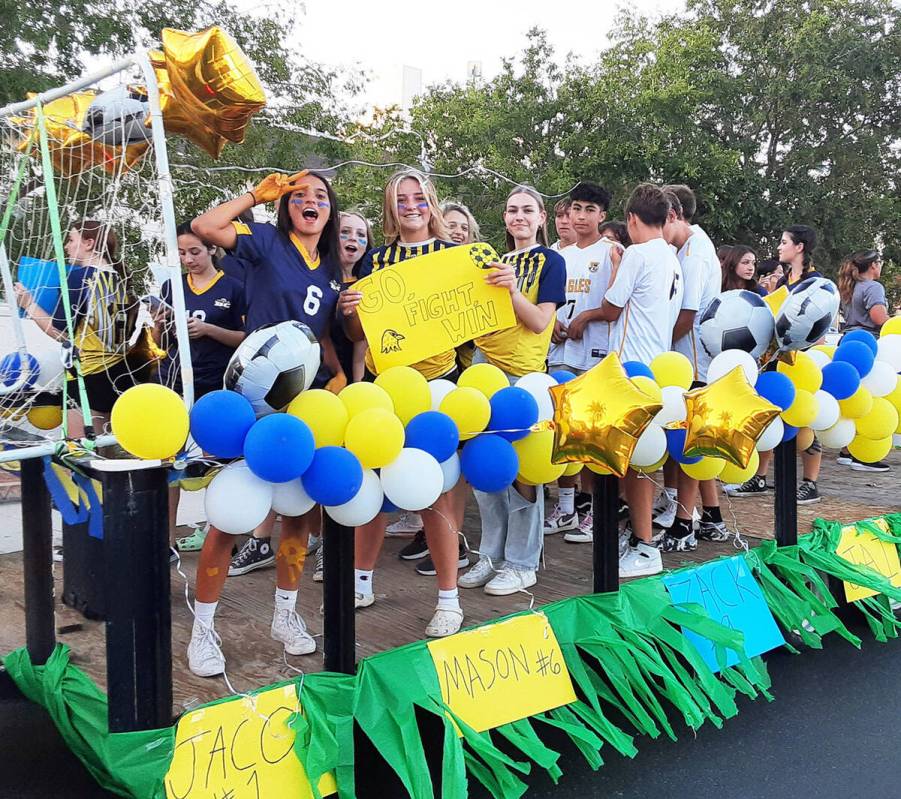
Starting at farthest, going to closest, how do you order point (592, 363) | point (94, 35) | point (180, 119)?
1. point (94, 35)
2. point (592, 363)
3. point (180, 119)

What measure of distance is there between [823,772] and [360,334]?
2.10 m

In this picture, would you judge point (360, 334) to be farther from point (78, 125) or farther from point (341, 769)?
point (341, 769)

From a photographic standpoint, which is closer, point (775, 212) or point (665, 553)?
point (665, 553)

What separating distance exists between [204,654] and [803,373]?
232 centimetres

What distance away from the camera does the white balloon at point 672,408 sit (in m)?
2.83

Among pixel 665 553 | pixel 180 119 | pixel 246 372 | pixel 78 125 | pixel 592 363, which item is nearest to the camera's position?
pixel 246 372

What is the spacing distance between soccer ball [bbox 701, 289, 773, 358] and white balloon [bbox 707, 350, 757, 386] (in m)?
0.11

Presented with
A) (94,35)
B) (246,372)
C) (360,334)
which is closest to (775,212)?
(94,35)

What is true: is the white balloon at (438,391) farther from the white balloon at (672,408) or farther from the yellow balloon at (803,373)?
the yellow balloon at (803,373)

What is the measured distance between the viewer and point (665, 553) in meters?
3.48

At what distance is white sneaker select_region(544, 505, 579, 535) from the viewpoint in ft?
13.5

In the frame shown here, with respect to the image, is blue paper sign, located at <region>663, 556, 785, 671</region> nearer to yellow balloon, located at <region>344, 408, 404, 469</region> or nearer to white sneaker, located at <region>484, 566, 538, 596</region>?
white sneaker, located at <region>484, 566, 538, 596</region>

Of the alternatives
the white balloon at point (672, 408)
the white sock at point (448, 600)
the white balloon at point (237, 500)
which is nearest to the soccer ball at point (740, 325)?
the white balloon at point (672, 408)

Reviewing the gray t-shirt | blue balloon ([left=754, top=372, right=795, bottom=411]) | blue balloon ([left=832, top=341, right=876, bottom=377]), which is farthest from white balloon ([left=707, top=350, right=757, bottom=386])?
the gray t-shirt
